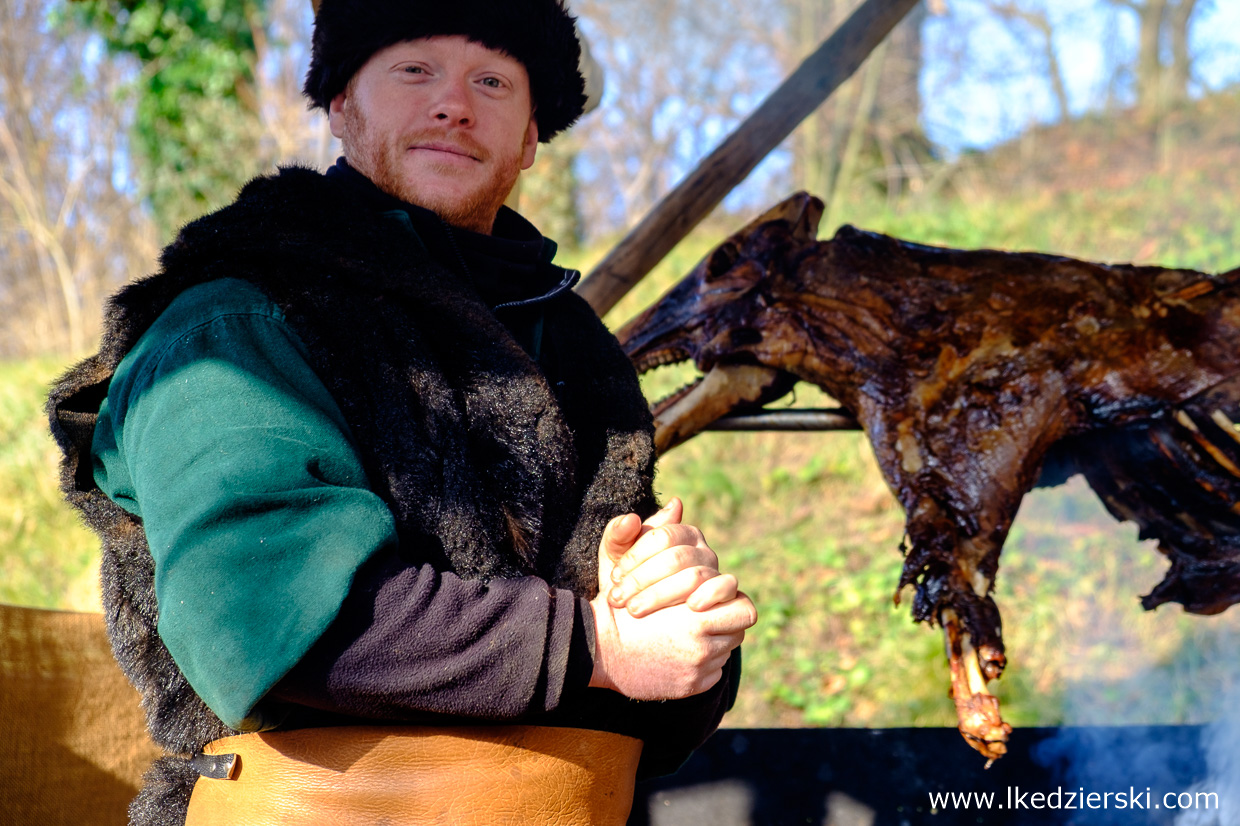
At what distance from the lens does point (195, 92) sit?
1098cm

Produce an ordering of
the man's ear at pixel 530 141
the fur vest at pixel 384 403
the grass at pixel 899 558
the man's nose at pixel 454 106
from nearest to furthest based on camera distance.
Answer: the fur vest at pixel 384 403 → the man's nose at pixel 454 106 → the man's ear at pixel 530 141 → the grass at pixel 899 558

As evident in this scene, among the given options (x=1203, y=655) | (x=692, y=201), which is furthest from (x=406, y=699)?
(x=1203, y=655)

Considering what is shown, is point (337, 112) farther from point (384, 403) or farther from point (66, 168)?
point (66, 168)

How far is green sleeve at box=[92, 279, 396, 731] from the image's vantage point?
4.06 feet

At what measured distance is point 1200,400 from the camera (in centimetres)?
285

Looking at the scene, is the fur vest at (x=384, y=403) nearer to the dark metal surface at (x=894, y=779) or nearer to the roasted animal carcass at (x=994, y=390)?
the roasted animal carcass at (x=994, y=390)

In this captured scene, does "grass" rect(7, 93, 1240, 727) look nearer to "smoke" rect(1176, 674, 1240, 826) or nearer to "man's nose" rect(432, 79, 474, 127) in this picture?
"smoke" rect(1176, 674, 1240, 826)

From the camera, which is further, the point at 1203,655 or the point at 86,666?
the point at 1203,655

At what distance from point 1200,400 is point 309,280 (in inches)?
101

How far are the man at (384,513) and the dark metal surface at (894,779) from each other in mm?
1463

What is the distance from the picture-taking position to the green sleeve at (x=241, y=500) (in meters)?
1.24

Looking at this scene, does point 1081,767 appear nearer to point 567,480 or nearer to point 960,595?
point 960,595

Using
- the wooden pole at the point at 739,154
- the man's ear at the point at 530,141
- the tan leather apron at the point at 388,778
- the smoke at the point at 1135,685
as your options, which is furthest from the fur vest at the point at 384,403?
the smoke at the point at 1135,685

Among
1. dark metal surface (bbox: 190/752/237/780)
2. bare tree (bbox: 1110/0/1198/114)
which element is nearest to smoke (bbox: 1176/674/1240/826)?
dark metal surface (bbox: 190/752/237/780)
